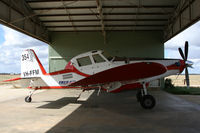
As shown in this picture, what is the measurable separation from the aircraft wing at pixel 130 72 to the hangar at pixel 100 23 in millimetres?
4710

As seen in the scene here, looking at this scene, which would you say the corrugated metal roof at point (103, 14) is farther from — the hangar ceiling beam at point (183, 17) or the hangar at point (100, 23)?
the hangar ceiling beam at point (183, 17)

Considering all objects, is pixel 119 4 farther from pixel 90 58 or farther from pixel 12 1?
pixel 12 1

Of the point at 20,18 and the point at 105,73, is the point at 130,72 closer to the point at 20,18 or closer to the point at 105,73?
the point at 105,73

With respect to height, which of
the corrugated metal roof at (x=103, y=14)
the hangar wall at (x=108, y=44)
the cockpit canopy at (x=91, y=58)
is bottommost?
the cockpit canopy at (x=91, y=58)

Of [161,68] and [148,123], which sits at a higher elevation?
[161,68]

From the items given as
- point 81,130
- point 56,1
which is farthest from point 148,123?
point 56,1

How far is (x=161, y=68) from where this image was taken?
7.15 meters

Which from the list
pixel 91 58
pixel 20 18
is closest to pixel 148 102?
pixel 91 58

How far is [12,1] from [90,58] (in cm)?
717

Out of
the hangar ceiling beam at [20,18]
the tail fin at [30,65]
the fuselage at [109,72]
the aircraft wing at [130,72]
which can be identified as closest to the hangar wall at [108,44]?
the hangar ceiling beam at [20,18]

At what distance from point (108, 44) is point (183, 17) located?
781 cm

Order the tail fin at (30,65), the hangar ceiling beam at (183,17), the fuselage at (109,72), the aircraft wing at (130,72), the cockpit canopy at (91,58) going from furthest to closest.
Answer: the hangar ceiling beam at (183,17) < the tail fin at (30,65) < the cockpit canopy at (91,58) < the fuselage at (109,72) < the aircraft wing at (130,72)

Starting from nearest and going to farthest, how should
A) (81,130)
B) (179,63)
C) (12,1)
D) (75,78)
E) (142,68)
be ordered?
(81,130) → (142,68) → (179,63) → (75,78) → (12,1)

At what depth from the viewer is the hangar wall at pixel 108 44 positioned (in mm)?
17141
